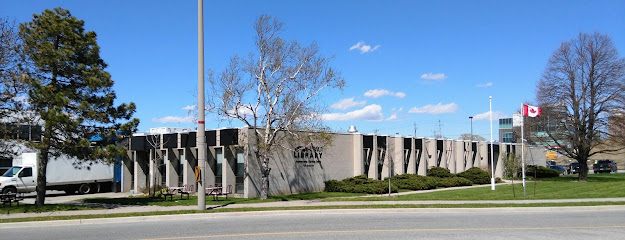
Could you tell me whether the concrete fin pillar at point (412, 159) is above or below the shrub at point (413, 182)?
above

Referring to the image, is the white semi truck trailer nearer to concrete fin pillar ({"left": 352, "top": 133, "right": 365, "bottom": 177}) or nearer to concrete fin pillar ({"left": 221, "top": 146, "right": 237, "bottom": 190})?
concrete fin pillar ({"left": 221, "top": 146, "right": 237, "bottom": 190})

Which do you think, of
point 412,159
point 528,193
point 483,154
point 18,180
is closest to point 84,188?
point 18,180

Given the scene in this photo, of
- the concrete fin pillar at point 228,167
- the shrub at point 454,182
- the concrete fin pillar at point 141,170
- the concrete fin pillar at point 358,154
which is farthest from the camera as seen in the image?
the shrub at point 454,182

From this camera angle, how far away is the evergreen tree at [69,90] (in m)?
19.1

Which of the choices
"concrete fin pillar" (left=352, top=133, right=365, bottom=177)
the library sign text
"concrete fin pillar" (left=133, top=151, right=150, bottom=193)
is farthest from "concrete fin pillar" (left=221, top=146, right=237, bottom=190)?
"concrete fin pillar" (left=352, top=133, right=365, bottom=177)

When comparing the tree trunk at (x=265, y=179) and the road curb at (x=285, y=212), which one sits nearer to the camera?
the road curb at (x=285, y=212)

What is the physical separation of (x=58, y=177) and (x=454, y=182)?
25513 mm

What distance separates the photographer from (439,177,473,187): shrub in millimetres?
34938

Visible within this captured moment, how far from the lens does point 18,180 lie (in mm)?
28156

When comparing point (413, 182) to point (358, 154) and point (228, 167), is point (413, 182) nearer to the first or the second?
point (358, 154)

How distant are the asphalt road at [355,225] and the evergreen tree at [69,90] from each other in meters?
5.04

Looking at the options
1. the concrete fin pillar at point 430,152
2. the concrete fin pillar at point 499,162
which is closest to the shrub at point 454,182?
the concrete fin pillar at point 430,152

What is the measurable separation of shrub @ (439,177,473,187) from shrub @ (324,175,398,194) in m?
6.84

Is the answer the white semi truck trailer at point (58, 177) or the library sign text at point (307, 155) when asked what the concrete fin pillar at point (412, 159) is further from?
the white semi truck trailer at point (58, 177)
